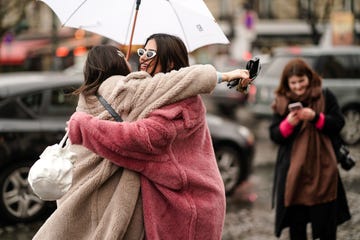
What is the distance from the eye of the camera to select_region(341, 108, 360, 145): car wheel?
13594 millimetres

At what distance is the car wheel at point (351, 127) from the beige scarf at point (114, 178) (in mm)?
10618

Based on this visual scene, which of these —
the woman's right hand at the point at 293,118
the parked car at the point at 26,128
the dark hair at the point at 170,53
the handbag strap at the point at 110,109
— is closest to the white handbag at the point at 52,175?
the handbag strap at the point at 110,109

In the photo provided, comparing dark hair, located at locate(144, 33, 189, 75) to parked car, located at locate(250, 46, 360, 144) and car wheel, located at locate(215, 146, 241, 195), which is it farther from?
parked car, located at locate(250, 46, 360, 144)

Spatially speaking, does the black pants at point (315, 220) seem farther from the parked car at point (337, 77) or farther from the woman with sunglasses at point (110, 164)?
the parked car at point (337, 77)

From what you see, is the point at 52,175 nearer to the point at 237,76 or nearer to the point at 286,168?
the point at 237,76

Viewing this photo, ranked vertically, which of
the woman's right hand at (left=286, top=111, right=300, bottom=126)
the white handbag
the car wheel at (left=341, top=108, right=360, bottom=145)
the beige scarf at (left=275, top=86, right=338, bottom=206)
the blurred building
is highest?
the white handbag

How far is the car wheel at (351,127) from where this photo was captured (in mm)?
13594

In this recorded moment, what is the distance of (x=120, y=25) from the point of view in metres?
4.23

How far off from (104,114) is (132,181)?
1.03ft

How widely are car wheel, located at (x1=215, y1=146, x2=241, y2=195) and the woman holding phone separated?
11.3ft

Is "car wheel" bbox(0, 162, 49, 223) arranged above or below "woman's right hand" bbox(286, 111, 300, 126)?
below

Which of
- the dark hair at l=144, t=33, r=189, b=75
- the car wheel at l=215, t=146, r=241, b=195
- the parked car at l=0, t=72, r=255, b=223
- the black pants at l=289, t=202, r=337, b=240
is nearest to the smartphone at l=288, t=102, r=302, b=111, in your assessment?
the black pants at l=289, t=202, r=337, b=240

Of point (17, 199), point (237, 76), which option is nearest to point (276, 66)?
point (17, 199)

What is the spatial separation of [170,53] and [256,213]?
16.2ft
